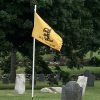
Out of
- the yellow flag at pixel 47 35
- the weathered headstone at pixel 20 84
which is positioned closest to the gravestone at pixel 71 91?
the yellow flag at pixel 47 35

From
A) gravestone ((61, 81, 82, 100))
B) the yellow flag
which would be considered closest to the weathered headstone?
the yellow flag

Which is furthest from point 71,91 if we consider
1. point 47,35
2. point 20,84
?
point 20,84

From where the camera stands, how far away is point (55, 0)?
30.6 meters

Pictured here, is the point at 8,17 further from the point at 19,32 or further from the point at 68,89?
the point at 68,89

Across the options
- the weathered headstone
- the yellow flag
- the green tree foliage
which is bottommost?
the weathered headstone

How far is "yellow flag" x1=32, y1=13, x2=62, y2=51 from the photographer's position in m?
20.5

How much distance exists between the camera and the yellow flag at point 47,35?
20.5 metres

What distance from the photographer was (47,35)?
818 inches

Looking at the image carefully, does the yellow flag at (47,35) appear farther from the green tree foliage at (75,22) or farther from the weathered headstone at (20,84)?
the green tree foliage at (75,22)

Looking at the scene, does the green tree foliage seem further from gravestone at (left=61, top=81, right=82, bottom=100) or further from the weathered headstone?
gravestone at (left=61, top=81, right=82, bottom=100)

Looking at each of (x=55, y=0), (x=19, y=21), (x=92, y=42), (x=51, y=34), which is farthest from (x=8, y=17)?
(x=92, y=42)

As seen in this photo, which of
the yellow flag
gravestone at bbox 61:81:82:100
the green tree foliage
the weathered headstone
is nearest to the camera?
gravestone at bbox 61:81:82:100

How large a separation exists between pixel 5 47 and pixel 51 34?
936 cm

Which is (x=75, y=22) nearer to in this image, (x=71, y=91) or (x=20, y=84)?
(x=20, y=84)
